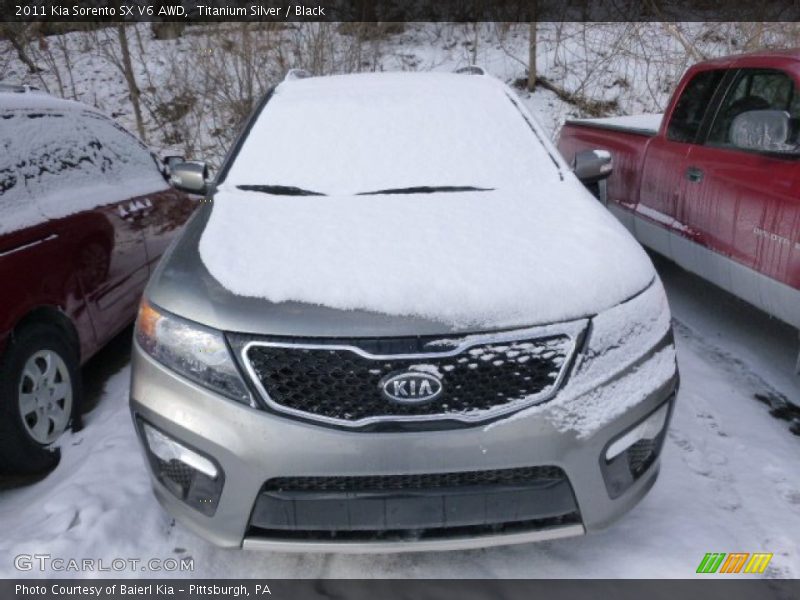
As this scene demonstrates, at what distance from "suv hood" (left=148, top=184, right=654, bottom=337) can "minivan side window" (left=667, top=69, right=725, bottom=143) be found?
2056mm

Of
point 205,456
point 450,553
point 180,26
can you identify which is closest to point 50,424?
point 205,456

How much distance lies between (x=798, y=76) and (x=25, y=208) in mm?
4016

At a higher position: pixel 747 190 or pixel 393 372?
pixel 747 190

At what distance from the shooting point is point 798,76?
3.35 metres

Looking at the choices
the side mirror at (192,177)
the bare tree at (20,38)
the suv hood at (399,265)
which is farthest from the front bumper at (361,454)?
the bare tree at (20,38)

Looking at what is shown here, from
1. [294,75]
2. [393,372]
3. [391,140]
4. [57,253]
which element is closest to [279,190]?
[391,140]

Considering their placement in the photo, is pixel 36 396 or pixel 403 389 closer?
pixel 403 389

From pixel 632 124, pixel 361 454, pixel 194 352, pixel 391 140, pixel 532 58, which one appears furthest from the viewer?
pixel 532 58

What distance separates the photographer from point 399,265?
6.65 ft

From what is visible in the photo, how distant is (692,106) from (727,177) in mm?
894

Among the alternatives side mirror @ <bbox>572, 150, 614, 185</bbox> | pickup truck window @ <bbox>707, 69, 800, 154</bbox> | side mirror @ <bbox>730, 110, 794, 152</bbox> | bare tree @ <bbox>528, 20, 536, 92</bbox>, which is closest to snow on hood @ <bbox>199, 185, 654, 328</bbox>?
side mirror @ <bbox>572, 150, 614, 185</bbox>

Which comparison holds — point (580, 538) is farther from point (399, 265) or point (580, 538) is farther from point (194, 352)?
point (194, 352)

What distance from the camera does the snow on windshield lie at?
284 centimetres

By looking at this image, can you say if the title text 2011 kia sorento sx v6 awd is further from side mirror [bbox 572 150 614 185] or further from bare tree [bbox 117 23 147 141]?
bare tree [bbox 117 23 147 141]
